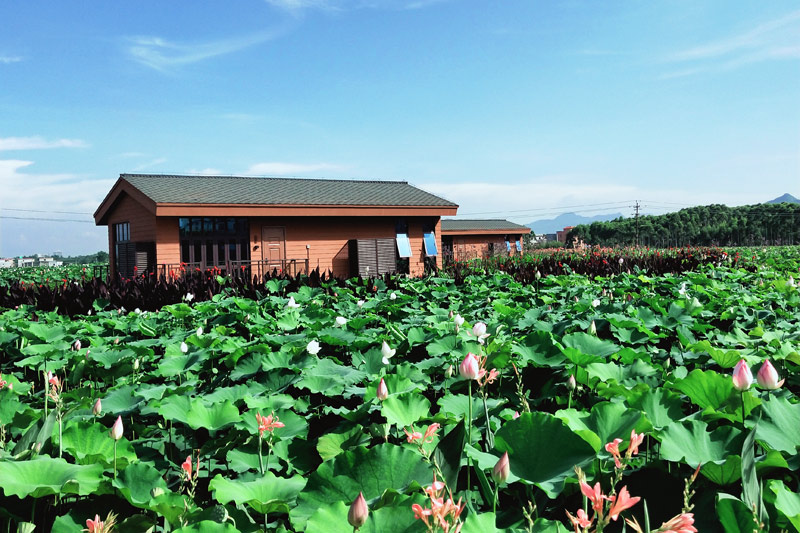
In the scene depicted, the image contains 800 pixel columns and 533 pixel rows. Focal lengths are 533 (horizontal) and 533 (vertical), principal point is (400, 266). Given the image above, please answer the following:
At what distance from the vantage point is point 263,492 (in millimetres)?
1447

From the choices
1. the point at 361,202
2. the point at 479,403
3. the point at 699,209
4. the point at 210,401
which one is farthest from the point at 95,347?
the point at 699,209

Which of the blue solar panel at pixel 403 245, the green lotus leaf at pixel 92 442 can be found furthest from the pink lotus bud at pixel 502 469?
the blue solar panel at pixel 403 245

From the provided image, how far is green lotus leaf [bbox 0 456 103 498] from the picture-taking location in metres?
1.38

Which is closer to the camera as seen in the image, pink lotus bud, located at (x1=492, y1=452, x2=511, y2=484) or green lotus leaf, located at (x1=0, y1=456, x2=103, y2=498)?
pink lotus bud, located at (x1=492, y1=452, x2=511, y2=484)

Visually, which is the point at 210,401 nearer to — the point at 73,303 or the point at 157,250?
the point at 73,303

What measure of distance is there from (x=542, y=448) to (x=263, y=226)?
18829 mm

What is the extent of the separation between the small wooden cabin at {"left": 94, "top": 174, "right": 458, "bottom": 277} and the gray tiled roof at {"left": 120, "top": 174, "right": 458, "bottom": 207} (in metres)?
0.04

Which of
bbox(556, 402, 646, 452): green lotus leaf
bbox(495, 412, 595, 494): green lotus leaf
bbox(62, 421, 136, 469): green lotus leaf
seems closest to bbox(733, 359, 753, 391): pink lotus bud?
bbox(556, 402, 646, 452): green lotus leaf

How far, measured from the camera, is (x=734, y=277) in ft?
24.2

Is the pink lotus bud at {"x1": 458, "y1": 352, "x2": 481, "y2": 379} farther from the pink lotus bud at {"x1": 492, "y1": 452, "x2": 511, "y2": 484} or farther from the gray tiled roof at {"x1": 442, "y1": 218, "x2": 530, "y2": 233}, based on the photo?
the gray tiled roof at {"x1": 442, "y1": 218, "x2": 530, "y2": 233}

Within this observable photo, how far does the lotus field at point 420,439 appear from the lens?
122 centimetres

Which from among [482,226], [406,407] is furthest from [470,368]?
[482,226]

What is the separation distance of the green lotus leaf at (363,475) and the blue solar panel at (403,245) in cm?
1959

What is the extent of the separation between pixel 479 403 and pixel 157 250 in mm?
17108
